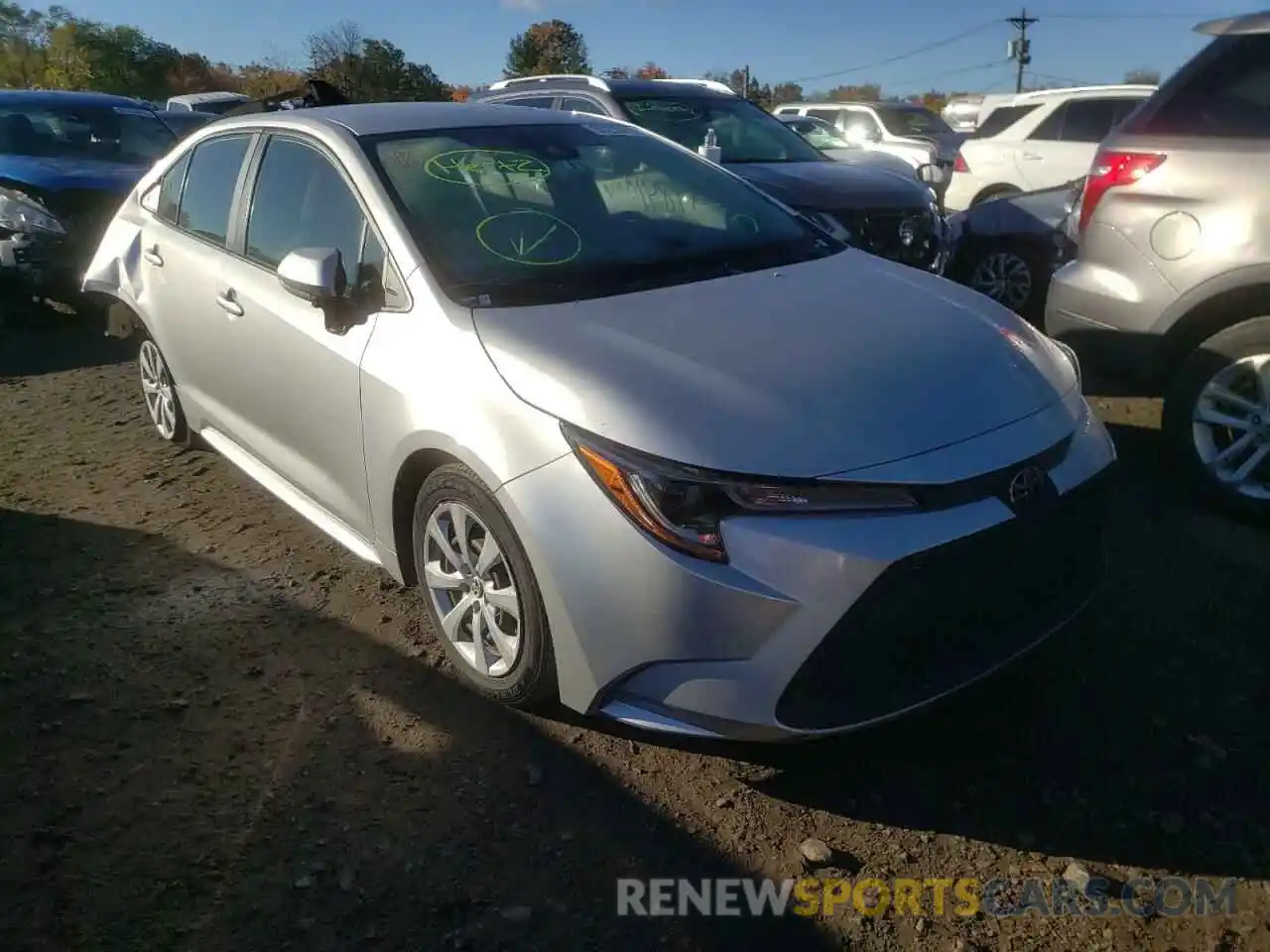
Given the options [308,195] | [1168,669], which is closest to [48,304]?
[308,195]

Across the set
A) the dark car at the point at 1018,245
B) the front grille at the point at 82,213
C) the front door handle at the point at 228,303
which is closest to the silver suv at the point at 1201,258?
the dark car at the point at 1018,245

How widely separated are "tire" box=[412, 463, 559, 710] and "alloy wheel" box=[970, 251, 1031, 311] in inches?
198

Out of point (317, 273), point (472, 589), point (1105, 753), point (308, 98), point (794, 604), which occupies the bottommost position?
point (1105, 753)

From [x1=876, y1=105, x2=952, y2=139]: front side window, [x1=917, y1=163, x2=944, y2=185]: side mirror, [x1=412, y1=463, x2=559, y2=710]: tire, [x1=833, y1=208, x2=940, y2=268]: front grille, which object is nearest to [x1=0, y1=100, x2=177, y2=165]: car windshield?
[x1=833, y1=208, x2=940, y2=268]: front grille

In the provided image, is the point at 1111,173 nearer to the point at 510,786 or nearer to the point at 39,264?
the point at 510,786

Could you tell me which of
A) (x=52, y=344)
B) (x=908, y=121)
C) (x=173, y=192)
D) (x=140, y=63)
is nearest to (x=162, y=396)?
(x=173, y=192)

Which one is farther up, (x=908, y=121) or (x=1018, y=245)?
(x=908, y=121)

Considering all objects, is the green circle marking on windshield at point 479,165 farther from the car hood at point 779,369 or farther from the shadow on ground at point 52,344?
the shadow on ground at point 52,344

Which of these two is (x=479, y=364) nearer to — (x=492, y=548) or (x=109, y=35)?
(x=492, y=548)

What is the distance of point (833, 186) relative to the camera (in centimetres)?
680

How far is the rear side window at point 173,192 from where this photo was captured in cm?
452

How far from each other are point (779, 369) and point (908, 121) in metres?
14.8

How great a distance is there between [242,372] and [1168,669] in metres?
3.33

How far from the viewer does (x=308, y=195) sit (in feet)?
11.6
